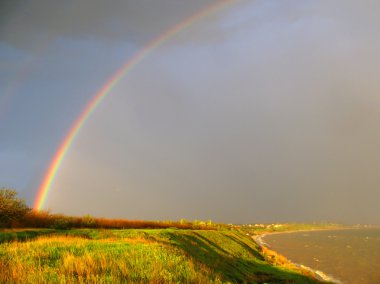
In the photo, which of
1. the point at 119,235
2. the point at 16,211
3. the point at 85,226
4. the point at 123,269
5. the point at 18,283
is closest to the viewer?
the point at 18,283

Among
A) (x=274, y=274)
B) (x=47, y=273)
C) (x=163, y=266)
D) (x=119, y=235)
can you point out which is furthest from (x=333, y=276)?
(x=47, y=273)

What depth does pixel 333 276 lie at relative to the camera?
50.8 metres

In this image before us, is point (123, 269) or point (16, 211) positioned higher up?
point (16, 211)

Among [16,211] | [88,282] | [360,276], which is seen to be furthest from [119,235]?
[360,276]

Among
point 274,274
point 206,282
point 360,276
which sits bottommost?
point 360,276

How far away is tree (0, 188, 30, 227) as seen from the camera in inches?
1505

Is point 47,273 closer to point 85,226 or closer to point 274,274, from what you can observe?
point 274,274

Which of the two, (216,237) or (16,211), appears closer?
(16,211)

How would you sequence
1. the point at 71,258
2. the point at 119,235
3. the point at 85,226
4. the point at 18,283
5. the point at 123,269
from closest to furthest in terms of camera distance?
the point at 18,283
the point at 123,269
the point at 71,258
the point at 119,235
the point at 85,226

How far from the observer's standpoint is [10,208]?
39.0 metres

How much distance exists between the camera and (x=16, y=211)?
131ft

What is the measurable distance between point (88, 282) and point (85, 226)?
121ft

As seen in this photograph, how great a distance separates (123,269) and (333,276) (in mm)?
45708

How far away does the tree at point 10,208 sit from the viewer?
125 ft
